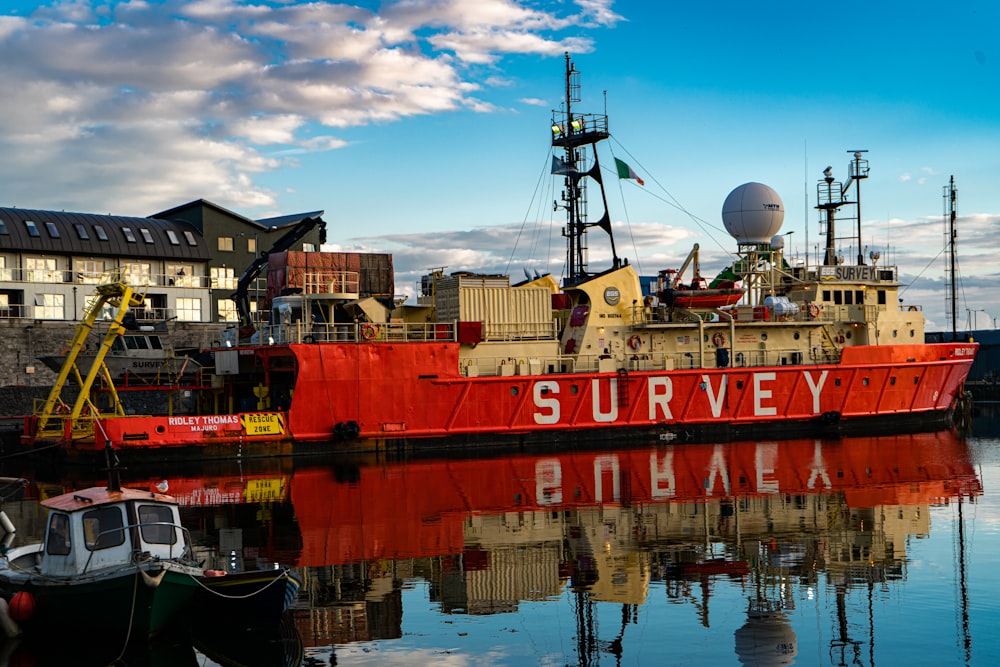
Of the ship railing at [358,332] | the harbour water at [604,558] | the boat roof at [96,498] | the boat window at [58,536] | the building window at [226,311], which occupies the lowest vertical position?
the harbour water at [604,558]

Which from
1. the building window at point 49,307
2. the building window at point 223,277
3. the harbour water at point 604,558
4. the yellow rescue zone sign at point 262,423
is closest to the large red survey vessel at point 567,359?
the yellow rescue zone sign at point 262,423

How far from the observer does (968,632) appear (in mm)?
13883

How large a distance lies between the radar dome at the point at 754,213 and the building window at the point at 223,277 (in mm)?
32470

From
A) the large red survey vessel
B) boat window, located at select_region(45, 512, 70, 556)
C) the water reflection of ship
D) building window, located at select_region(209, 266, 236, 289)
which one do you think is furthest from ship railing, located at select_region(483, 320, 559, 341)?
building window, located at select_region(209, 266, 236, 289)

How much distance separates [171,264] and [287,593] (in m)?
49.3

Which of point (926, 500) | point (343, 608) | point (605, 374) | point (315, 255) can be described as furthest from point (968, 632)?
point (315, 255)

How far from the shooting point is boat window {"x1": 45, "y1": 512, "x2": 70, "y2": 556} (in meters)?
14.5

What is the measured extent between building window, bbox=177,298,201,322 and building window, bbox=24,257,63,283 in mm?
6782

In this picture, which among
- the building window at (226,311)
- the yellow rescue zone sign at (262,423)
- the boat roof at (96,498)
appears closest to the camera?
the boat roof at (96,498)

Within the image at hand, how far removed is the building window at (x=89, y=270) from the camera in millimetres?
55312

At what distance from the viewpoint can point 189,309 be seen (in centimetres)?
5944

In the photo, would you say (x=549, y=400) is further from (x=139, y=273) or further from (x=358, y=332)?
(x=139, y=273)

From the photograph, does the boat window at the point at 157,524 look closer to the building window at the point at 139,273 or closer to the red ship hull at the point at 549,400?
the red ship hull at the point at 549,400

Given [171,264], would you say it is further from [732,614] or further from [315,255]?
[732,614]
